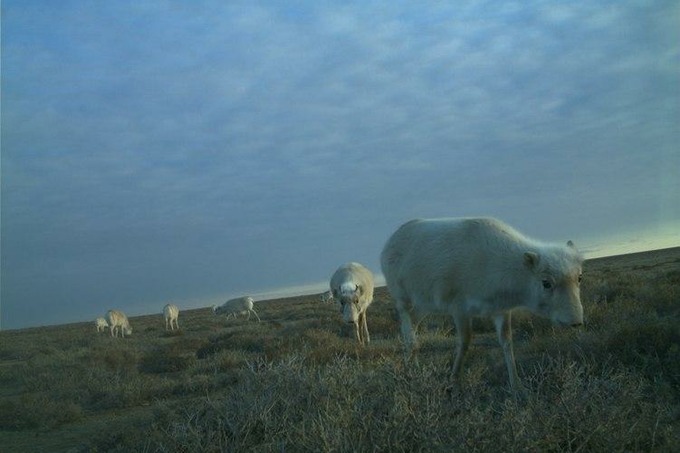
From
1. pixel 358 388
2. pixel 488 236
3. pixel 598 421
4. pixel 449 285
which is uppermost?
pixel 488 236

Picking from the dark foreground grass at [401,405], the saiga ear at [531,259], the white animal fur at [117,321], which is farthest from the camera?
the white animal fur at [117,321]

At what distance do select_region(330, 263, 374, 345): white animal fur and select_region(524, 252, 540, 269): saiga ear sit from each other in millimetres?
6257

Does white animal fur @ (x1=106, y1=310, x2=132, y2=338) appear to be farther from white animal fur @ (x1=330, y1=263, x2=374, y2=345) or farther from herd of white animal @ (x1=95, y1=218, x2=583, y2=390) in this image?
herd of white animal @ (x1=95, y1=218, x2=583, y2=390)

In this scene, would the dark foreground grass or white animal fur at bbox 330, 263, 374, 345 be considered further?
white animal fur at bbox 330, 263, 374, 345

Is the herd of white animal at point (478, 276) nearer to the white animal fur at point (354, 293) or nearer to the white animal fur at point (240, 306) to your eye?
the white animal fur at point (354, 293)

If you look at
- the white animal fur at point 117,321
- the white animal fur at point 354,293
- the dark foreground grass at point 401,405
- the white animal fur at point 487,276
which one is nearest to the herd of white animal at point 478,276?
the white animal fur at point 487,276

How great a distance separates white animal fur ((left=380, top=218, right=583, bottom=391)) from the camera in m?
6.55

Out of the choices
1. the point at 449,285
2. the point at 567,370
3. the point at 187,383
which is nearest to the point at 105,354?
the point at 187,383

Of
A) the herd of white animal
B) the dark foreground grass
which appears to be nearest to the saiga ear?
the herd of white animal

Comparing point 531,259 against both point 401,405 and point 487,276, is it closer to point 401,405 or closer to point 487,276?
point 487,276

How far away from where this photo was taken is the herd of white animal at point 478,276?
6562 millimetres

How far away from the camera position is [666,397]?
5148 millimetres

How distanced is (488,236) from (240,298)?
1584 inches

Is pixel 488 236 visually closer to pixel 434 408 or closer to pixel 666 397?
pixel 666 397
